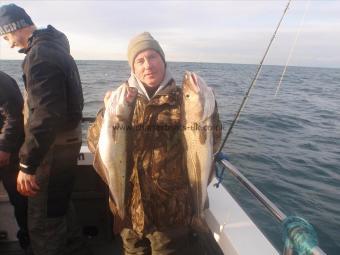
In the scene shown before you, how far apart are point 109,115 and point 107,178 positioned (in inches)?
21.8

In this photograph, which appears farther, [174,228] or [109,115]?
[174,228]

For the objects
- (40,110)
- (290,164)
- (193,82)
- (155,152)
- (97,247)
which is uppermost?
(193,82)

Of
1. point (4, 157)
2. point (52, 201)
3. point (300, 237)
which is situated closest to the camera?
point (300, 237)

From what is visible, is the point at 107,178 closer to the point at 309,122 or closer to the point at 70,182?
the point at 70,182

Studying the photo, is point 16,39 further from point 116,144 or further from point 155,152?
point 155,152

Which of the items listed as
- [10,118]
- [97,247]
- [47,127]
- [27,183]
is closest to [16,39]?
[10,118]

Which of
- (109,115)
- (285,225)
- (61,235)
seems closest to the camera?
(285,225)

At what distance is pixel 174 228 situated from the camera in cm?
290

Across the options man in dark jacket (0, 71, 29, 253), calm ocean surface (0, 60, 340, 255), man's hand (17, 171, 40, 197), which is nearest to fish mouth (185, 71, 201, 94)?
man's hand (17, 171, 40, 197)

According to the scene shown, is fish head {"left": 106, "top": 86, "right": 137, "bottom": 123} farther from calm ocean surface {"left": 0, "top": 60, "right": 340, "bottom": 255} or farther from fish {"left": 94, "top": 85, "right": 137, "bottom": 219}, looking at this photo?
calm ocean surface {"left": 0, "top": 60, "right": 340, "bottom": 255}

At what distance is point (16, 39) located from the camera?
10.4ft

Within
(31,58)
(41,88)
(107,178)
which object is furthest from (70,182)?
(31,58)

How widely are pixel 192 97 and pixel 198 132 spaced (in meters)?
0.26

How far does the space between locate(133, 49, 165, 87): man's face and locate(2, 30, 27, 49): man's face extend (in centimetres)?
118
